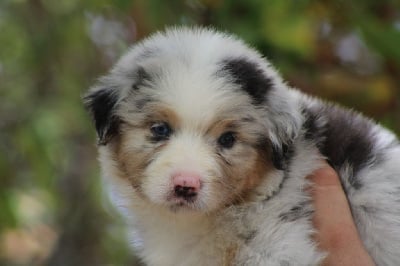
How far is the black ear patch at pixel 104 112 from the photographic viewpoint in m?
3.38

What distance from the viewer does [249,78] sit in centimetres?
330

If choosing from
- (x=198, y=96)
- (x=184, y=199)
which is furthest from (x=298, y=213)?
(x=198, y=96)

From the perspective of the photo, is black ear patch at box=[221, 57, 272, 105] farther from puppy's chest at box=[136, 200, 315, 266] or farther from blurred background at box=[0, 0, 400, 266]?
blurred background at box=[0, 0, 400, 266]

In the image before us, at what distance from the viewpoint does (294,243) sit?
3.14 meters

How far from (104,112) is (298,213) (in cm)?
89

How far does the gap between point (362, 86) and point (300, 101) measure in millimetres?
1768

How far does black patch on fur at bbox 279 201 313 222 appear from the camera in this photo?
10.6 feet

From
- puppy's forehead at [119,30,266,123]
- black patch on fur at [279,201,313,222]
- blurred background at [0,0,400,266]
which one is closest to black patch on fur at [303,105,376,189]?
black patch on fur at [279,201,313,222]

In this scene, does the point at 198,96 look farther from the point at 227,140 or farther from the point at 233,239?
the point at 233,239

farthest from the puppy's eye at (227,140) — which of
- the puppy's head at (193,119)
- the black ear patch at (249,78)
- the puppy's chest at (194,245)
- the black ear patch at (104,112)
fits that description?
the black ear patch at (104,112)

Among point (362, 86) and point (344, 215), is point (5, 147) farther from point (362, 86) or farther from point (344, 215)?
point (344, 215)

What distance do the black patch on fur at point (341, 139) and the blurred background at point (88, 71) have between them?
763 millimetres

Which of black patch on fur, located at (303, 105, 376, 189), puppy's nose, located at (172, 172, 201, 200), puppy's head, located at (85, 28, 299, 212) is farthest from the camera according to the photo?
black patch on fur, located at (303, 105, 376, 189)

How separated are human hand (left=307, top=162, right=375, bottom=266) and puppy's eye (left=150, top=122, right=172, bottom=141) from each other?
64 centimetres
